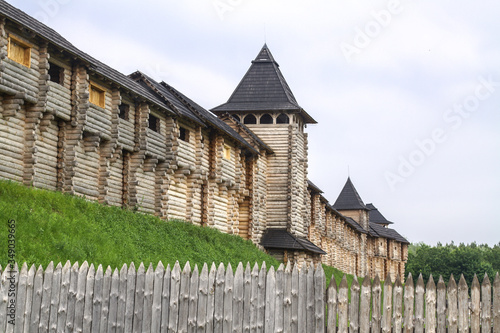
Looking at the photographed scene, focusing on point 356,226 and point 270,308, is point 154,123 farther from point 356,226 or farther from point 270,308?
point 356,226

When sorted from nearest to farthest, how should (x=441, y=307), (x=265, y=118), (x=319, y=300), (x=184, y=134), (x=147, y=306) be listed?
(x=441, y=307)
(x=319, y=300)
(x=147, y=306)
(x=184, y=134)
(x=265, y=118)

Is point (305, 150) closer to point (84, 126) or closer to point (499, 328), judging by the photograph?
point (84, 126)

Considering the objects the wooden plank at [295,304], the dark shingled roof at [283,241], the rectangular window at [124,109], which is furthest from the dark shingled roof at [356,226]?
the wooden plank at [295,304]

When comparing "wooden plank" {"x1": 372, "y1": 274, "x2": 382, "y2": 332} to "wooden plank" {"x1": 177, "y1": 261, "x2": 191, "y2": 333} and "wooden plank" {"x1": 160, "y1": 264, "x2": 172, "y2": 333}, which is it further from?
"wooden plank" {"x1": 160, "y1": 264, "x2": 172, "y2": 333}

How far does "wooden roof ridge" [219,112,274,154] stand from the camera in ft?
134

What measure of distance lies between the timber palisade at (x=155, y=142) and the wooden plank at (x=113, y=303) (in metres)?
11.7

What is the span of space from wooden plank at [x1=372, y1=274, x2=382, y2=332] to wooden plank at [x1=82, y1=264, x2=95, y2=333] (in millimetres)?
4086

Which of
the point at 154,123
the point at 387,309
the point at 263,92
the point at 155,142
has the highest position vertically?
the point at 263,92

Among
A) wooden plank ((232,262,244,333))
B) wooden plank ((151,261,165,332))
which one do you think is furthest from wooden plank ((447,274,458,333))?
wooden plank ((151,261,165,332))

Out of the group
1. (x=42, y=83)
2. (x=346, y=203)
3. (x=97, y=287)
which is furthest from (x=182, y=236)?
(x=346, y=203)

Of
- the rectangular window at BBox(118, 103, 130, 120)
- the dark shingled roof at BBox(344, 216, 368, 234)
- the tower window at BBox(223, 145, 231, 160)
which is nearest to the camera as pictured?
the rectangular window at BBox(118, 103, 130, 120)

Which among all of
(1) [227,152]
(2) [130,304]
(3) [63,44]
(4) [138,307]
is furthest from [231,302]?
(1) [227,152]

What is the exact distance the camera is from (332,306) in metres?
9.27

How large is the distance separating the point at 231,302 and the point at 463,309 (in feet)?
10.6
